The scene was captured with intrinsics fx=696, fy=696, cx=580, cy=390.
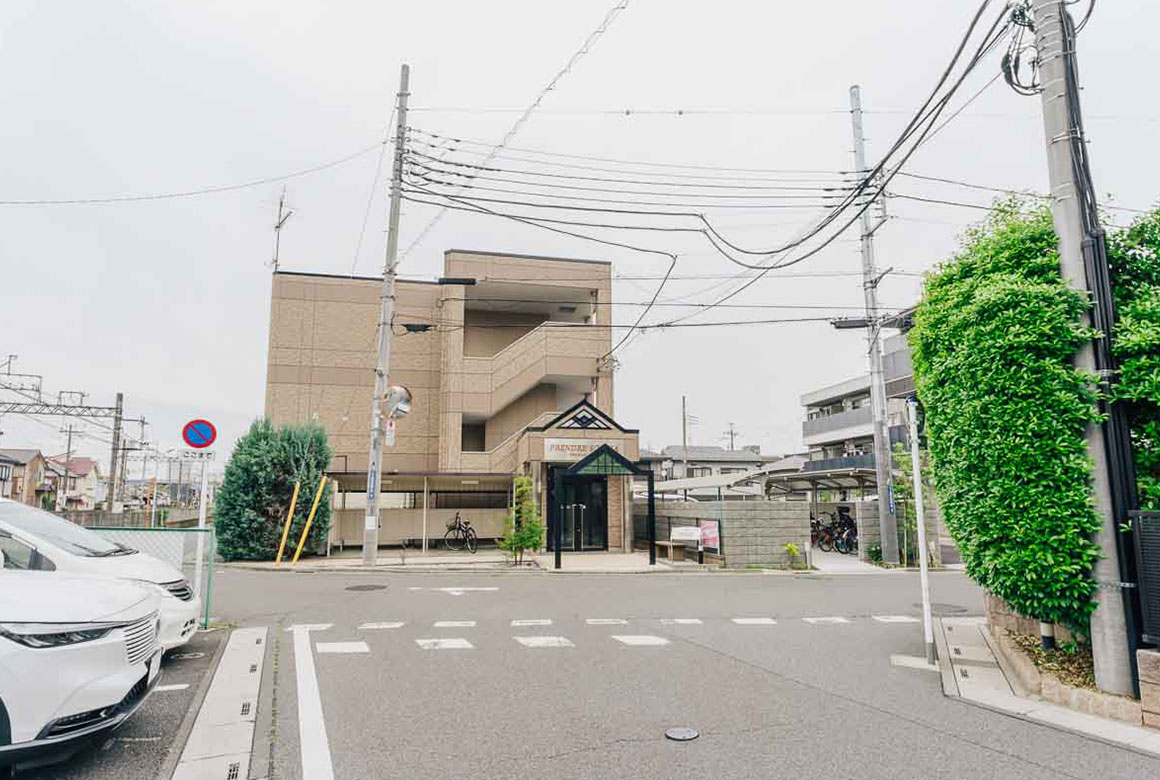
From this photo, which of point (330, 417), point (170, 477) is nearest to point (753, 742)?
point (330, 417)

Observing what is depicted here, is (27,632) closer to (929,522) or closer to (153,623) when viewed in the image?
(153,623)

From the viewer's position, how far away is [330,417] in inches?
1038

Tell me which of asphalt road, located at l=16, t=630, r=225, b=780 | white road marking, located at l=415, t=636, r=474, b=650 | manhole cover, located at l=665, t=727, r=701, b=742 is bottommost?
white road marking, located at l=415, t=636, r=474, b=650

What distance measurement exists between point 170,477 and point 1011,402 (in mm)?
82124

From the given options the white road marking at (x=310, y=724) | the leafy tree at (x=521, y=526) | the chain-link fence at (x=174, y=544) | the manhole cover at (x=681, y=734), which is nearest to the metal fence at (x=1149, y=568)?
the manhole cover at (x=681, y=734)

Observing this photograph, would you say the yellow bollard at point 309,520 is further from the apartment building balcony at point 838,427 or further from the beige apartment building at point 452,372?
the apartment building balcony at point 838,427

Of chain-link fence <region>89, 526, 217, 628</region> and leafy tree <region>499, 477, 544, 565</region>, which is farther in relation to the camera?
leafy tree <region>499, 477, 544, 565</region>

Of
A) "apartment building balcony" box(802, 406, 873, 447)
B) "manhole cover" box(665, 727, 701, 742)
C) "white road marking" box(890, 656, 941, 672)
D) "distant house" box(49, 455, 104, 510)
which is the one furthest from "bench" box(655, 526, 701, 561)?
"distant house" box(49, 455, 104, 510)

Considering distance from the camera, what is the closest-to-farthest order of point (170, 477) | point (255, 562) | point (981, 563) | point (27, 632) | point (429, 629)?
point (27, 632), point (981, 563), point (429, 629), point (255, 562), point (170, 477)

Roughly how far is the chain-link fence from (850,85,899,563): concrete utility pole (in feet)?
52.0

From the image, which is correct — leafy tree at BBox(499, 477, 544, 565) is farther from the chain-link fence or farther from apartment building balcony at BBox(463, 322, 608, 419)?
the chain-link fence

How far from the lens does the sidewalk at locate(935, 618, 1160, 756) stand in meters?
4.82

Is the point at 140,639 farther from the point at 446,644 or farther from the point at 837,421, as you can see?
the point at 837,421

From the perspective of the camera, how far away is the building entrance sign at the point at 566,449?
2117cm
